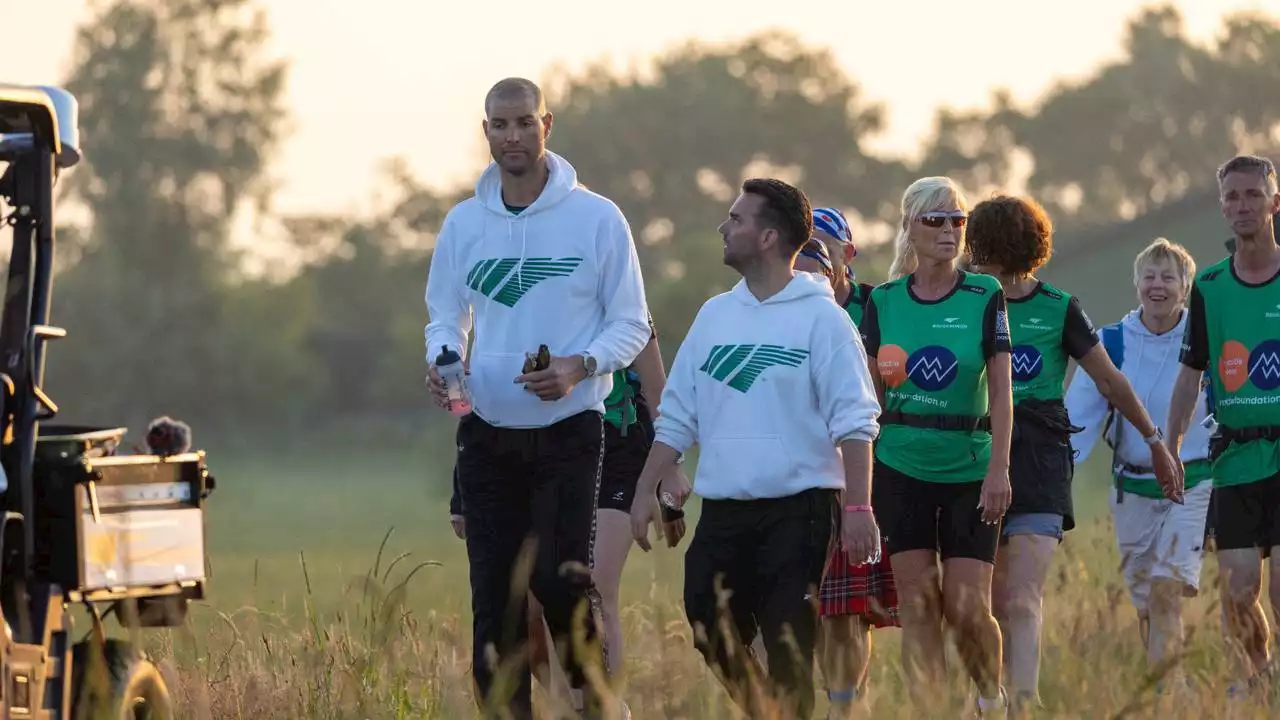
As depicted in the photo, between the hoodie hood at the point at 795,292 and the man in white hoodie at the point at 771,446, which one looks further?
the hoodie hood at the point at 795,292

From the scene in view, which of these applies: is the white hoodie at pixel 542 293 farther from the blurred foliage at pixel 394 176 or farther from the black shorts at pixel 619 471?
the blurred foliage at pixel 394 176

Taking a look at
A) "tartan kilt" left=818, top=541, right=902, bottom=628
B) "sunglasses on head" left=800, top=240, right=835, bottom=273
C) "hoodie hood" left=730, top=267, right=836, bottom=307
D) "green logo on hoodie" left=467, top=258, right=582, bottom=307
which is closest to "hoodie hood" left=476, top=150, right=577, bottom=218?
"green logo on hoodie" left=467, top=258, right=582, bottom=307

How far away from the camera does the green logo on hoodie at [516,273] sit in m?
8.16

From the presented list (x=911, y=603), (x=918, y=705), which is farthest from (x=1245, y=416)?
(x=918, y=705)

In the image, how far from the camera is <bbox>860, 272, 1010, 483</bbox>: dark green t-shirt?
8766 millimetres

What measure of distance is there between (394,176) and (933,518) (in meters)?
79.7

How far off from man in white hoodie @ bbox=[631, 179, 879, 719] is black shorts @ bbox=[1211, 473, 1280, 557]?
2749 millimetres

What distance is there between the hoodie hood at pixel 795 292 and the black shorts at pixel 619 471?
1.88 metres

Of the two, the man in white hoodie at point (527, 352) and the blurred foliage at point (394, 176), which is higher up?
the blurred foliage at point (394, 176)

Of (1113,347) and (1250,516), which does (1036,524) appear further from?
(1113,347)

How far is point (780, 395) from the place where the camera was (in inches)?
296

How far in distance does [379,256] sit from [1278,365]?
80.1 m

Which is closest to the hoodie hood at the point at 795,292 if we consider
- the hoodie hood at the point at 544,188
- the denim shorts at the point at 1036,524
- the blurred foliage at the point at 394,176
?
the hoodie hood at the point at 544,188

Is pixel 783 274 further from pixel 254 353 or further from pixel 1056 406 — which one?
pixel 254 353
